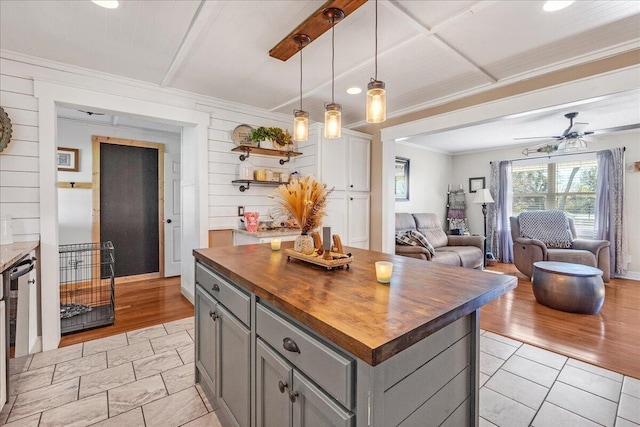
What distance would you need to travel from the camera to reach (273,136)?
357 centimetres

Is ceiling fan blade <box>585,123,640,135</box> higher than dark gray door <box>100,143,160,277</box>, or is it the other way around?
ceiling fan blade <box>585,123,640,135</box>

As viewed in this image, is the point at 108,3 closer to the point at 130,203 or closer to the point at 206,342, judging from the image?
the point at 206,342

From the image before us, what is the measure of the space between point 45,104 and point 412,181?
5.53 m

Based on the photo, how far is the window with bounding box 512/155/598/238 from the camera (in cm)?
533

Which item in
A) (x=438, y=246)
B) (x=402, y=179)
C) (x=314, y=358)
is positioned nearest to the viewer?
(x=314, y=358)

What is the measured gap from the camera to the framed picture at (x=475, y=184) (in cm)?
657

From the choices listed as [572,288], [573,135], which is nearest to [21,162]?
[572,288]

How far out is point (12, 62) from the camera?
2.40 m

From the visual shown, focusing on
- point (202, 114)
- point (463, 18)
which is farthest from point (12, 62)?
point (463, 18)

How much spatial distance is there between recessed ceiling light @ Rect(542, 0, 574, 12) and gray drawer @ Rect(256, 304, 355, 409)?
232cm

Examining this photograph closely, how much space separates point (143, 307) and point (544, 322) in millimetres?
4389

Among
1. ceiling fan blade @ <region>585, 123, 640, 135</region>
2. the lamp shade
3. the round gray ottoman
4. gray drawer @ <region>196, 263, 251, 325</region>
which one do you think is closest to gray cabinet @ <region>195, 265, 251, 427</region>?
gray drawer @ <region>196, 263, 251, 325</region>

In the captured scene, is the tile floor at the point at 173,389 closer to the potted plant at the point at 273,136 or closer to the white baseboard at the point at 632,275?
the potted plant at the point at 273,136

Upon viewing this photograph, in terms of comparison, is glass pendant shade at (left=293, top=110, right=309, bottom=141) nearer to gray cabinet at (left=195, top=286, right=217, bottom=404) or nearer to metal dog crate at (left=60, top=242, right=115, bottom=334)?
gray cabinet at (left=195, top=286, right=217, bottom=404)
